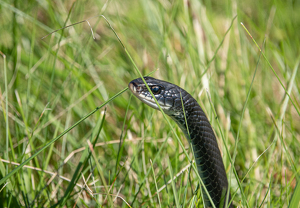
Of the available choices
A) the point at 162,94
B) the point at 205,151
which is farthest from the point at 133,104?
the point at 205,151

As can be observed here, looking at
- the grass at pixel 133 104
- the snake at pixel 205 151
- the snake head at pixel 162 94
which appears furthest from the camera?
the grass at pixel 133 104

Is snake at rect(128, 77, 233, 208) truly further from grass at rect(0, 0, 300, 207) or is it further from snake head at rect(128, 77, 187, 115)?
grass at rect(0, 0, 300, 207)

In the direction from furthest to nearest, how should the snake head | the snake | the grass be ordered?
the grass → the snake head → the snake

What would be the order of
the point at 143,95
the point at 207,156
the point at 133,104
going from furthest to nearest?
the point at 133,104, the point at 143,95, the point at 207,156

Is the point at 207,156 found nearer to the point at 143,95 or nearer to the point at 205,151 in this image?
the point at 205,151

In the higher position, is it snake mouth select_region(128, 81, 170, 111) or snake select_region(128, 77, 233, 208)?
snake mouth select_region(128, 81, 170, 111)

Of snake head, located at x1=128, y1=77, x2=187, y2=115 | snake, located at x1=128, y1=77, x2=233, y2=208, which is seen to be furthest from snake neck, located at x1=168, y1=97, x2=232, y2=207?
snake head, located at x1=128, y1=77, x2=187, y2=115

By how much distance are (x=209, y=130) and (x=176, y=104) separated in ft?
0.71

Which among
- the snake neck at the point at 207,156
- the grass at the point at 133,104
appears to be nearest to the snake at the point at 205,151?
the snake neck at the point at 207,156

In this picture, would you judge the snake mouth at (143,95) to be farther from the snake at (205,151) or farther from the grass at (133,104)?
the grass at (133,104)

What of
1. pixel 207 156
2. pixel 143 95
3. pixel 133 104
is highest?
pixel 143 95

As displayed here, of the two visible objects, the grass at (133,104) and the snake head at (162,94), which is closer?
the snake head at (162,94)

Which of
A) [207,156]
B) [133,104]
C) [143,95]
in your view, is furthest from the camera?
[133,104]

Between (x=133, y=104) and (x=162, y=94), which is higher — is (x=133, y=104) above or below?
below
